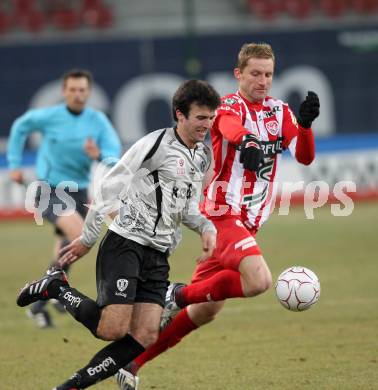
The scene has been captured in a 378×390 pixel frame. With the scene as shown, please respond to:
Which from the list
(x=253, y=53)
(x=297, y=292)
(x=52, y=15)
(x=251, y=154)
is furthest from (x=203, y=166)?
(x=52, y=15)

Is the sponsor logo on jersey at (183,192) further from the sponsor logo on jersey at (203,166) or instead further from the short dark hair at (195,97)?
the short dark hair at (195,97)

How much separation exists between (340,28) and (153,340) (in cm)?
1679

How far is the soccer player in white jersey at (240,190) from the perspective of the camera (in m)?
6.91

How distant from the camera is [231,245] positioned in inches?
273

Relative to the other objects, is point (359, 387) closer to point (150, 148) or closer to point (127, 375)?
point (127, 375)

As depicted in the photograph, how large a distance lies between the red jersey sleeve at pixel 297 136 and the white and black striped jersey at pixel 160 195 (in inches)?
44.9

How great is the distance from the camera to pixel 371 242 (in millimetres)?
14617

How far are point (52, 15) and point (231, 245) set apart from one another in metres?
16.9

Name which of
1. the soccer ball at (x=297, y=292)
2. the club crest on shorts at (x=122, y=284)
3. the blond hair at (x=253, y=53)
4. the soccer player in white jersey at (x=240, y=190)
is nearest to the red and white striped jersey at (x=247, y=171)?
the soccer player in white jersey at (x=240, y=190)

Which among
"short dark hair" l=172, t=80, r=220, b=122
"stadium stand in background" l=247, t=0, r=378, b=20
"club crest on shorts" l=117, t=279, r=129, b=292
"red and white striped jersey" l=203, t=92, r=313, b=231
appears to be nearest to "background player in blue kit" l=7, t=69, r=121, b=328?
"red and white striped jersey" l=203, t=92, r=313, b=231

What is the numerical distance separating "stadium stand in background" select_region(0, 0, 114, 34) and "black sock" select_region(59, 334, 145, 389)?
17021 millimetres

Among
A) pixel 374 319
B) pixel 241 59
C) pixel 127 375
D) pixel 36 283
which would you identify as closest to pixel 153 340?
pixel 127 375

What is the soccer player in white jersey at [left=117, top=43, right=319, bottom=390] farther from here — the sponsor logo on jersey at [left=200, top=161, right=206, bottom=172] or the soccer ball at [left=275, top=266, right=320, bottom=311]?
the sponsor logo on jersey at [left=200, top=161, right=206, bottom=172]

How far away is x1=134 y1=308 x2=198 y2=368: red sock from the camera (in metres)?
6.93
